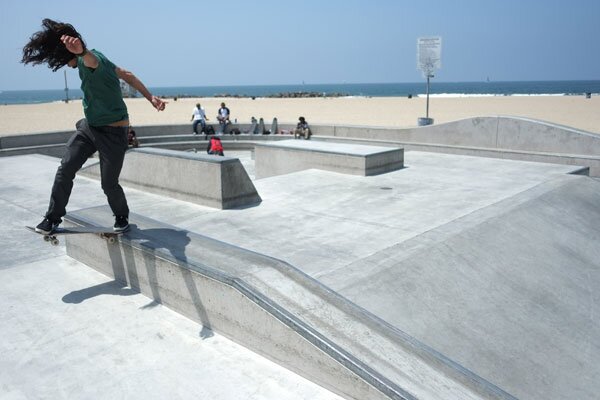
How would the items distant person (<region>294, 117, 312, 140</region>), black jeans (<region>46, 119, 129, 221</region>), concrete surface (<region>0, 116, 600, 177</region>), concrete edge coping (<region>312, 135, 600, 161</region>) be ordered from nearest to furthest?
black jeans (<region>46, 119, 129, 221</region>) < concrete edge coping (<region>312, 135, 600, 161</region>) < concrete surface (<region>0, 116, 600, 177</region>) < distant person (<region>294, 117, 312, 140</region>)

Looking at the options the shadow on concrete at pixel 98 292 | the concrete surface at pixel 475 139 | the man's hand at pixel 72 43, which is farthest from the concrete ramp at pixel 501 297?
the concrete surface at pixel 475 139

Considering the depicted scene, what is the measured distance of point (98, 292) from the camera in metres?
5.08

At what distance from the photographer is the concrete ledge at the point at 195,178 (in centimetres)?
779

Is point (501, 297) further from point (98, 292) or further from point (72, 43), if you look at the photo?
point (72, 43)

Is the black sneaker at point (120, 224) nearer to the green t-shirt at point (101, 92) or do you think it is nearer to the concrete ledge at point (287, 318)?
the concrete ledge at point (287, 318)

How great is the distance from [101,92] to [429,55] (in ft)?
56.7

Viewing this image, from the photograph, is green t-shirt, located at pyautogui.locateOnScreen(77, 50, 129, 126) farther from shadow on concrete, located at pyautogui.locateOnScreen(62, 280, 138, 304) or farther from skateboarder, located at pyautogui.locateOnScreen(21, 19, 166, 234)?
shadow on concrete, located at pyautogui.locateOnScreen(62, 280, 138, 304)

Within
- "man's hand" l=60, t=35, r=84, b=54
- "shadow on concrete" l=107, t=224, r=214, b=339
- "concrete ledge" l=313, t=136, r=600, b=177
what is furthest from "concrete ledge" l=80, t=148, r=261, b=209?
"concrete ledge" l=313, t=136, r=600, b=177

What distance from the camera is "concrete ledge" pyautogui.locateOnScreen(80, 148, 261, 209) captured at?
7785mm

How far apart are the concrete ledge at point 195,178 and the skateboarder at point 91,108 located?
274 cm

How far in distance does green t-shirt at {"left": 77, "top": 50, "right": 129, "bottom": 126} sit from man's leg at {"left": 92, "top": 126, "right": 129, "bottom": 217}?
0.34 feet

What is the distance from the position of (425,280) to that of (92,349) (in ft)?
10.3

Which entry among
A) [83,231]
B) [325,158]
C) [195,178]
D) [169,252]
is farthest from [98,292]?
[325,158]

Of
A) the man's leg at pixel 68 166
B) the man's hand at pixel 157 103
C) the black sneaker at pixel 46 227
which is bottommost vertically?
the black sneaker at pixel 46 227
